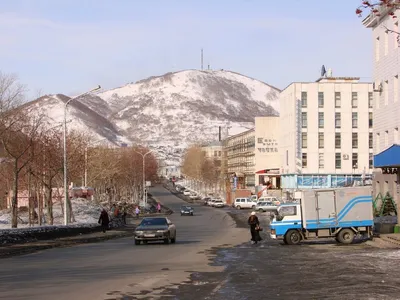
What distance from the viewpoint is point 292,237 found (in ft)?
112

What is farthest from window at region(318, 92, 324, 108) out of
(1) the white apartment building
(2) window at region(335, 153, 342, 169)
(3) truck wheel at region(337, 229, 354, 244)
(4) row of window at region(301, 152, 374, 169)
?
(3) truck wheel at region(337, 229, 354, 244)

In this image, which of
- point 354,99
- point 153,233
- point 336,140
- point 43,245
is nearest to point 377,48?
point 153,233

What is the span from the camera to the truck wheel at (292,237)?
34031mm

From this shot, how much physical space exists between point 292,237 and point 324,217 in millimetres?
1813

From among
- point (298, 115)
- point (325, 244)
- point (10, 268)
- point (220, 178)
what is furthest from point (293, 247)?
point (220, 178)

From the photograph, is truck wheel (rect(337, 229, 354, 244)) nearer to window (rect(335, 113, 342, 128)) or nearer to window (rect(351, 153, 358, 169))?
window (rect(351, 153, 358, 169))

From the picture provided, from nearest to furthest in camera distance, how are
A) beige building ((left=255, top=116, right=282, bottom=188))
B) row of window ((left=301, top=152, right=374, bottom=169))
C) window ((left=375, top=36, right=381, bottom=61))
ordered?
window ((left=375, top=36, right=381, bottom=61)) < row of window ((left=301, top=152, right=374, bottom=169)) < beige building ((left=255, top=116, right=282, bottom=188))

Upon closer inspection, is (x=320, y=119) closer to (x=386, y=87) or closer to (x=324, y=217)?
(x=386, y=87)

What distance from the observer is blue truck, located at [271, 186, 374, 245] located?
34.0 m

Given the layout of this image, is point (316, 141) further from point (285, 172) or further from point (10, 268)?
point (10, 268)

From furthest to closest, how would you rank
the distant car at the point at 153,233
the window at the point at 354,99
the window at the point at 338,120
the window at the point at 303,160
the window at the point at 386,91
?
the window at the point at 338,120 < the window at the point at 354,99 < the window at the point at 303,160 < the window at the point at 386,91 < the distant car at the point at 153,233

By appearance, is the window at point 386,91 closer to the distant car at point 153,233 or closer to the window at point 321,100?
the distant car at point 153,233

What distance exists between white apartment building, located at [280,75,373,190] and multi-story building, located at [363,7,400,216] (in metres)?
50.8

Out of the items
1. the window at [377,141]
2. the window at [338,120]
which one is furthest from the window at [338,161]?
the window at [377,141]
